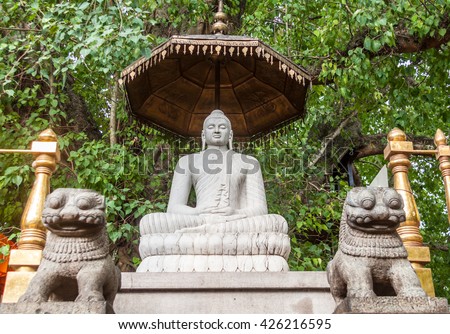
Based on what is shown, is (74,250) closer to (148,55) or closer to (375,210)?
(375,210)

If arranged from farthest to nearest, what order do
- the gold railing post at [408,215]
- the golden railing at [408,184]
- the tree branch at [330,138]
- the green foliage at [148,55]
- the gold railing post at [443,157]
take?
the tree branch at [330,138]
the green foliage at [148,55]
the gold railing post at [443,157]
the golden railing at [408,184]
the gold railing post at [408,215]

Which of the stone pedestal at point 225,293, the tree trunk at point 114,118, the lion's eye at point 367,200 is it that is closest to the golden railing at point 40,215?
the stone pedestal at point 225,293

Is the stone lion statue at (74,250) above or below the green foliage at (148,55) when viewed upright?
below

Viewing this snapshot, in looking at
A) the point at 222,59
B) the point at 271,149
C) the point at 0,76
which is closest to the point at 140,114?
the point at 222,59

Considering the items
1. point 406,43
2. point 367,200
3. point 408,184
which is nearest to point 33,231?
point 367,200

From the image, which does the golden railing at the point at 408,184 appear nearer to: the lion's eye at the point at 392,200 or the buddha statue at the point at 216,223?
the buddha statue at the point at 216,223

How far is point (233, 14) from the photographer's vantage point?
10.2m

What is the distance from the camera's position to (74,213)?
12.2 feet

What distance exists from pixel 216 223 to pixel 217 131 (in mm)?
1488

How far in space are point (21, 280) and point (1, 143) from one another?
3.95m

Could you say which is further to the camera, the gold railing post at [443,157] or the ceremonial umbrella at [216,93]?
the ceremonial umbrella at [216,93]

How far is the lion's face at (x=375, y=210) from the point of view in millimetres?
3801

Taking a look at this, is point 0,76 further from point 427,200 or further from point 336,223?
point 427,200

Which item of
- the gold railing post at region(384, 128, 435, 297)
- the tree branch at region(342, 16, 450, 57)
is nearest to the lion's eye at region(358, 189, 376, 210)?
the gold railing post at region(384, 128, 435, 297)
